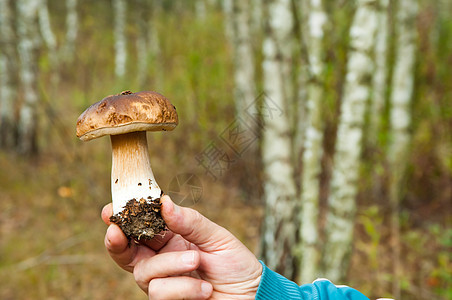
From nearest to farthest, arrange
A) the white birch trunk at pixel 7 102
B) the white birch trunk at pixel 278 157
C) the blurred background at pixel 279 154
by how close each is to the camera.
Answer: the blurred background at pixel 279 154, the white birch trunk at pixel 278 157, the white birch trunk at pixel 7 102

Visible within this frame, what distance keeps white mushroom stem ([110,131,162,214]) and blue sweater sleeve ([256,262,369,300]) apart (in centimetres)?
66

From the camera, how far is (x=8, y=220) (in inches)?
222

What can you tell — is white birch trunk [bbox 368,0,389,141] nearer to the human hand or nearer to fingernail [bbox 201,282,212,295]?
the human hand

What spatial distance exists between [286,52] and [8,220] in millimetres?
5305

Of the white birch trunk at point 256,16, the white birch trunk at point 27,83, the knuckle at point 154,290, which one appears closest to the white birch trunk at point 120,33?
the white birch trunk at point 27,83

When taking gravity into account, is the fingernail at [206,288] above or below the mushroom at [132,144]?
below

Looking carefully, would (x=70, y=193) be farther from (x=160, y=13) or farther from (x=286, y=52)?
(x=160, y=13)

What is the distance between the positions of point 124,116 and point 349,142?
2.34 m

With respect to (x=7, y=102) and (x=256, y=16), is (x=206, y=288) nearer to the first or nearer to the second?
(x=7, y=102)

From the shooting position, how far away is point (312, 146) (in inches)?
127

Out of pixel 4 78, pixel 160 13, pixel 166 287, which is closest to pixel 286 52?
pixel 166 287

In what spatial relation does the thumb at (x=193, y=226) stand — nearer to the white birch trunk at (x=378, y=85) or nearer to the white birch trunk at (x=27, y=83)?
the white birch trunk at (x=378, y=85)

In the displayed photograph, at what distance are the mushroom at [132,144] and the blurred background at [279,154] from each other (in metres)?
2.01

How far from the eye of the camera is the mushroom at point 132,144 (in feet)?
4.83
